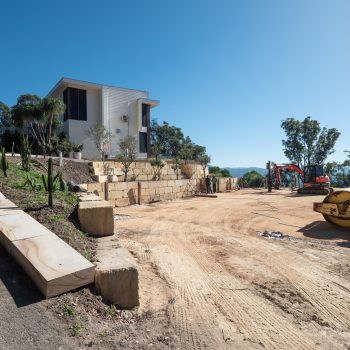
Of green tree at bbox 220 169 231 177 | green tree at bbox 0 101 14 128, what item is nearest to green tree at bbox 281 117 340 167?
green tree at bbox 220 169 231 177

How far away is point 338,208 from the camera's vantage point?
8555 mm

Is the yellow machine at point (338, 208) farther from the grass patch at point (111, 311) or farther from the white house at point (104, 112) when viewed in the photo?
the white house at point (104, 112)

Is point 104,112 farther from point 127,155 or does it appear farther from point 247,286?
point 247,286

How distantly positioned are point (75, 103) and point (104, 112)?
2712 mm

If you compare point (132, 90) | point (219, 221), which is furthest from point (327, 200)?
point (132, 90)

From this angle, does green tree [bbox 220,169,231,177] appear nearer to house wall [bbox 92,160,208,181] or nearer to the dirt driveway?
house wall [bbox 92,160,208,181]

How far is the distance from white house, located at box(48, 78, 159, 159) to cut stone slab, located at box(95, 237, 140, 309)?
73.2 ft

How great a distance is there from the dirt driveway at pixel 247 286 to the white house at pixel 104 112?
18.8 meters

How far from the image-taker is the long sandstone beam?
246 centimetres

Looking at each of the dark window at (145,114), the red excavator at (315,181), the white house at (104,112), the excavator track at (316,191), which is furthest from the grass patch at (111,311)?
the dark window at (145,114)

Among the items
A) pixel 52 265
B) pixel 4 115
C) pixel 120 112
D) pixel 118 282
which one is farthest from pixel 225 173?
pixel 52 265

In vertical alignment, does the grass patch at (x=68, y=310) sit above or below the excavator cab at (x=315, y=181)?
below

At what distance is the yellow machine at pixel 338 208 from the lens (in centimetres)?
843

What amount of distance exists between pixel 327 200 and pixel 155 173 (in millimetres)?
14720
